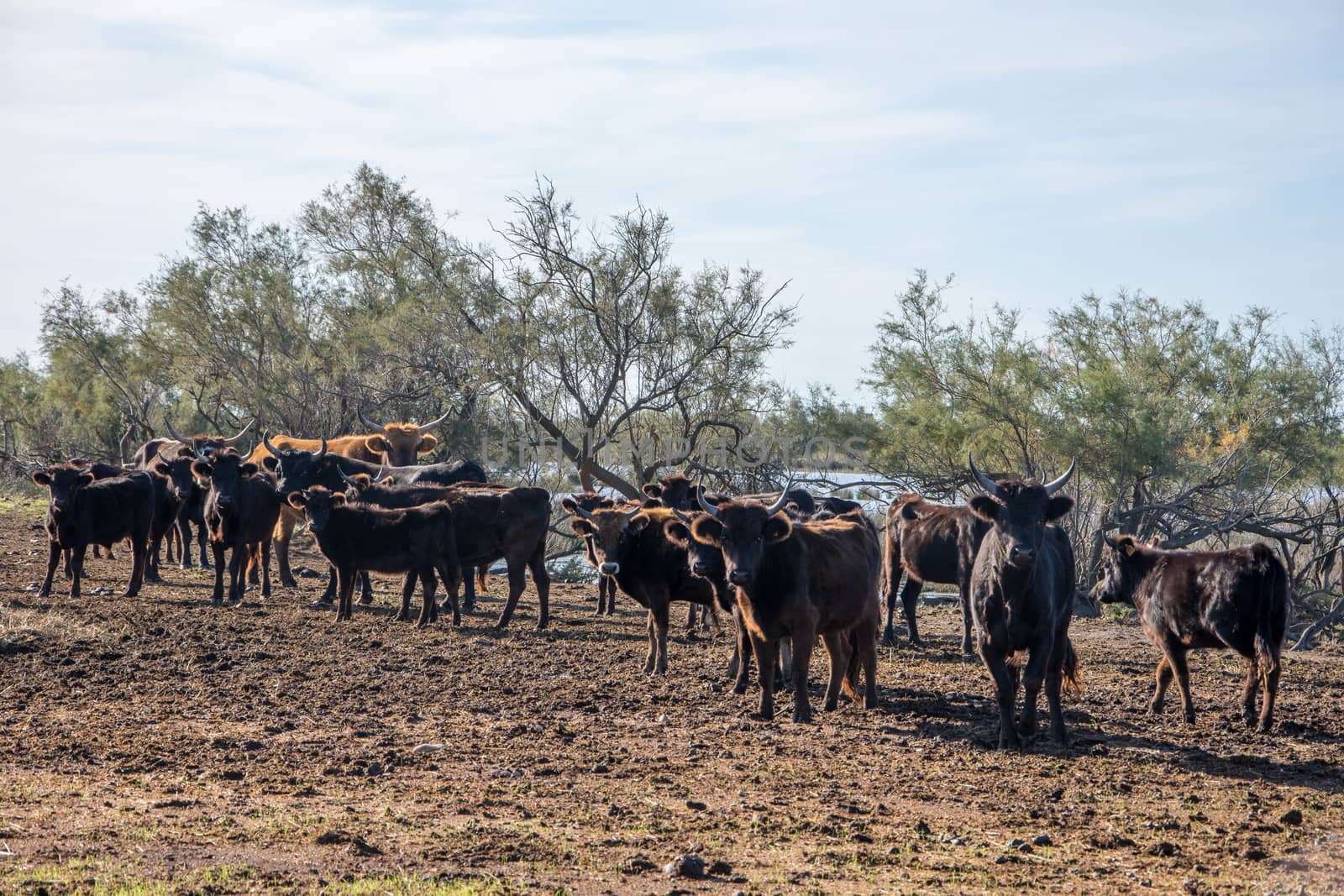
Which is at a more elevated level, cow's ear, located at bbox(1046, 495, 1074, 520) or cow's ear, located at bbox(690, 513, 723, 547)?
cow's ear, located at bbox(1046, 495, 1074, 520)

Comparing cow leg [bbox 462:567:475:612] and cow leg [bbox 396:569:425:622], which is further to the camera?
cow leg [bbox 462:567:475:612]

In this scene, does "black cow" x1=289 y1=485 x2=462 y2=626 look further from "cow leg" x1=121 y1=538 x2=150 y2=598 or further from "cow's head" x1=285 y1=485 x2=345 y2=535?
"cow leg" x1=121 y1=538 x2=150 y2=598

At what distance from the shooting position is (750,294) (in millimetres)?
20969

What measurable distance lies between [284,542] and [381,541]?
424cm

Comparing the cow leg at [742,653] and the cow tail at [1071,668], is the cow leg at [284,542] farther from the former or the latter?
the cow tail at [1071,668]

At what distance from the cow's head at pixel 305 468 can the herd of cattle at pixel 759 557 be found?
31 millimetres

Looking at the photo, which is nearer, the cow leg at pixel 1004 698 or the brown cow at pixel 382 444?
the cow leg at pixel 1004 698

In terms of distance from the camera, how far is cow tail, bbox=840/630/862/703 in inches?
378

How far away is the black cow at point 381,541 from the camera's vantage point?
528 inches

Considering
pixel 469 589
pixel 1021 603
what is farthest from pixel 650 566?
pixel 469 589

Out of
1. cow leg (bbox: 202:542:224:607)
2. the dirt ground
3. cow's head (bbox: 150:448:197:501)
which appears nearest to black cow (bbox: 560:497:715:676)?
the dirt ground

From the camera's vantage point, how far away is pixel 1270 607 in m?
8.83

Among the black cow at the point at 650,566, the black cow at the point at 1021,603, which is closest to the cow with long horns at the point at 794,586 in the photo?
the black cow at the point at 1021,603

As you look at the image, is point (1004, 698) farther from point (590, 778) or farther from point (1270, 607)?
point (590, 778)
